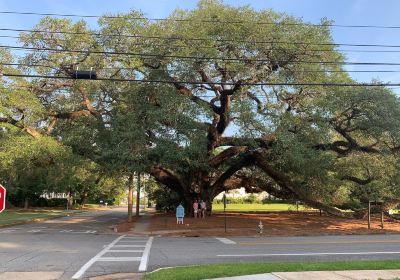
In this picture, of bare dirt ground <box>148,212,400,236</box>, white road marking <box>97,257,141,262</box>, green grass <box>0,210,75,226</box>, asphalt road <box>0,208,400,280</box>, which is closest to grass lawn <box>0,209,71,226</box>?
green grass <box>0,210,75,226</box>

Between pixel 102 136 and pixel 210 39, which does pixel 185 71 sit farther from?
pixel 102 136

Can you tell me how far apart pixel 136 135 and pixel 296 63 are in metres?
10.1

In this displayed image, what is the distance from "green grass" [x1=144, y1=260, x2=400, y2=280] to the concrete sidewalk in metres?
0.48

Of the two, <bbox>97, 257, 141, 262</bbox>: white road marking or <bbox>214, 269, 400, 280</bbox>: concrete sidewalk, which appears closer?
<bbox>214, 269, 400, 280</bbox>: concrete sidewalk

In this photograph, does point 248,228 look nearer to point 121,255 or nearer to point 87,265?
point 121,255

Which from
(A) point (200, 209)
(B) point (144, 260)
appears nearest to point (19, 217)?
(A) point (200, 209)

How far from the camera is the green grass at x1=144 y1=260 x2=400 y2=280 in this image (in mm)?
10656

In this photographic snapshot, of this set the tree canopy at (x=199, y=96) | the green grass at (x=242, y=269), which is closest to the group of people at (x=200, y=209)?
the tree canopy at (x=199, y=96)

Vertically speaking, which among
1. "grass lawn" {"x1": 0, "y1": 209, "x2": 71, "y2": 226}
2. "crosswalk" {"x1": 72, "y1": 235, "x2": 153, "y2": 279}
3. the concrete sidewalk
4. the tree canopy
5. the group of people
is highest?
the tree canopy

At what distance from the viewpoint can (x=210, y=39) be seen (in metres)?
23.8

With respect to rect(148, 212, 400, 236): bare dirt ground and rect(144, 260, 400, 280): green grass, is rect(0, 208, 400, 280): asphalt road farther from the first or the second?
rect(148, 212, 400, 236): bare dirt ground

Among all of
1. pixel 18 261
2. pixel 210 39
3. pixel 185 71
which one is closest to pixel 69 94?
pixel 185 71

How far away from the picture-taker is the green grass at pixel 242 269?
10.7 m

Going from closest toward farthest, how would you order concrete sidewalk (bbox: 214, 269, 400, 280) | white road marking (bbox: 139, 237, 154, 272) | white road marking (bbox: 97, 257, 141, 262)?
1. concrete sidewalk (bbox: 214, 269, 400, 280)
2. white road marking (bbox: 139, 237, 154, 272)
3. white road marking (bbox: 97, 257, 141, 262)
